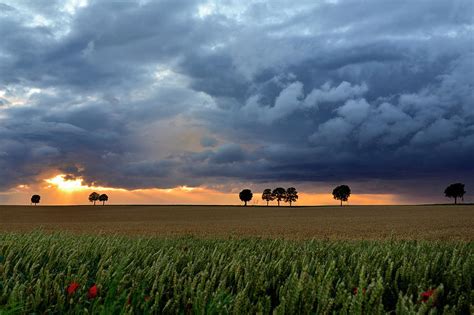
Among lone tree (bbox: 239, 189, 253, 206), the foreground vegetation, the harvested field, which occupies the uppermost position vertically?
lone tree (bbox: 239, 189, 253, 206)

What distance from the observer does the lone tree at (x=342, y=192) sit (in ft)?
430

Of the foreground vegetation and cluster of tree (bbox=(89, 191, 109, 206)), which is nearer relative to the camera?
the foreground vegetation

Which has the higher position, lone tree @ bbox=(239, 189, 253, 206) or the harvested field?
lone tree @ bbox=(239, 189, 253, 206)

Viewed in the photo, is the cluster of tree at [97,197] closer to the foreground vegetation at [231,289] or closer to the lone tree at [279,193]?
the lone tree at [279,193]

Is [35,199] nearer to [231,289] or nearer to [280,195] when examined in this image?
[280,195]

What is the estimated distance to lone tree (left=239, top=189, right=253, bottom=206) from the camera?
449 feet

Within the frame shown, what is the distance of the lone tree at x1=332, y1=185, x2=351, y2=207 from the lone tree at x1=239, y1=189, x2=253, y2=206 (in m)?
26.0

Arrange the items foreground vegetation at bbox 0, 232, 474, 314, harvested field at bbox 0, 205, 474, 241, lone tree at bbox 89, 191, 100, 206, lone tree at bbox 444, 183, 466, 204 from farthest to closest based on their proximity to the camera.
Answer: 1. lone tree at bbox 89, 191, 100, 206
2. lone tree at bbox 444, 183, 466, 204
3. harvested field at bbox 0, 205, 474, 241
4. foreground vegetation at bbox 0, 232, 474, 314

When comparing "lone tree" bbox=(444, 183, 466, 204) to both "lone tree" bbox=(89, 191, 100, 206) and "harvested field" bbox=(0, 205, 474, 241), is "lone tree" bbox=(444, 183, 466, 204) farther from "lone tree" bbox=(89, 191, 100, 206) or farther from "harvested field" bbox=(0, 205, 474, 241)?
"lone tree" bbox=(89, 191, 100, 206)

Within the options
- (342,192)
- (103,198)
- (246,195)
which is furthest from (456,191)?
(103,198)

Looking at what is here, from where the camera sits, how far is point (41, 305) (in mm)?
3490

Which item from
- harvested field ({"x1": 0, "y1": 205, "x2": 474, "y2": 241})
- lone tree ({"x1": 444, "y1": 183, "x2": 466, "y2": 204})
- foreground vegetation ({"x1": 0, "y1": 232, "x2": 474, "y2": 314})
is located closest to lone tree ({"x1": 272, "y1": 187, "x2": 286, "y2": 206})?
lone tree ({"x1": 444, "y1": 183, "x2": 466, "y2": 204})

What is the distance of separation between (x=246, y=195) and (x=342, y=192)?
29660 mm

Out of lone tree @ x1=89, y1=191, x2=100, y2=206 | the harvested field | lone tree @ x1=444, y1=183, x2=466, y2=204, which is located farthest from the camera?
lone tree @ x1=89, y1=191, x2=100, y2=206
